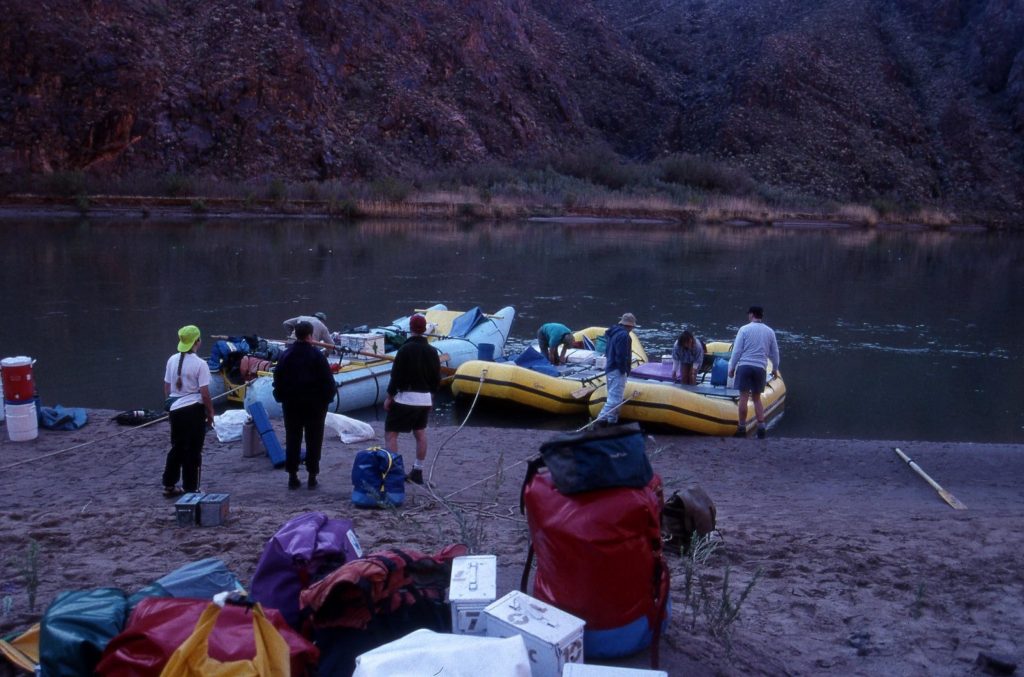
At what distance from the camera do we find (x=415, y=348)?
7.82m

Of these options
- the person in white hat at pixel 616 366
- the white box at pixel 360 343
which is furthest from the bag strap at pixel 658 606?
the white box at pixel 360 343

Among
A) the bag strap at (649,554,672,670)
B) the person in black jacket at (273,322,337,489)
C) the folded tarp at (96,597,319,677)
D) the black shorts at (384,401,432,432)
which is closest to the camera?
the folded tarp at (96,597,319,677)

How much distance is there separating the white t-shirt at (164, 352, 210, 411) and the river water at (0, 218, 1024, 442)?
17.9 ft

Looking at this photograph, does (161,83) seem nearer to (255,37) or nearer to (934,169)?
(255,37)

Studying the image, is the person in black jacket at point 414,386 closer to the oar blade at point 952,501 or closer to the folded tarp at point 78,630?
the folded tarp at point 78,630

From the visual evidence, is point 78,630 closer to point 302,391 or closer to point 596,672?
point 596,672

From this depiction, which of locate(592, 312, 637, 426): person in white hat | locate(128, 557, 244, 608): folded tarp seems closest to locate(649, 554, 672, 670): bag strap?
locate(128, 557, 244, 608): folded tarp

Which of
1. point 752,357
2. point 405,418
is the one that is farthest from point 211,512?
point 752,357

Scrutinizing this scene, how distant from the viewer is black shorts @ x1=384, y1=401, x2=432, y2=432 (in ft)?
26.2

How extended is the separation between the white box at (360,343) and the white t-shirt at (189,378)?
17.9 ft

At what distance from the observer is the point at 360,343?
41.8 ft

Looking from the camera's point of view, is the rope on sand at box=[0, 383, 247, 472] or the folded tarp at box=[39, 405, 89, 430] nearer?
the rope on sand at box=[0, 383, 247, 472]

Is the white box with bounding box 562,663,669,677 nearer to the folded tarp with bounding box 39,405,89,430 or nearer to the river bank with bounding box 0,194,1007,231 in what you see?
the folded tarp with bounding box 39,405,89,430

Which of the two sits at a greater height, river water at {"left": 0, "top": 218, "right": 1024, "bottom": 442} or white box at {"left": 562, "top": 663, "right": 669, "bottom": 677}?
white box at {"left": 562, "top": 663, "right": 669, "bottom": 677}
